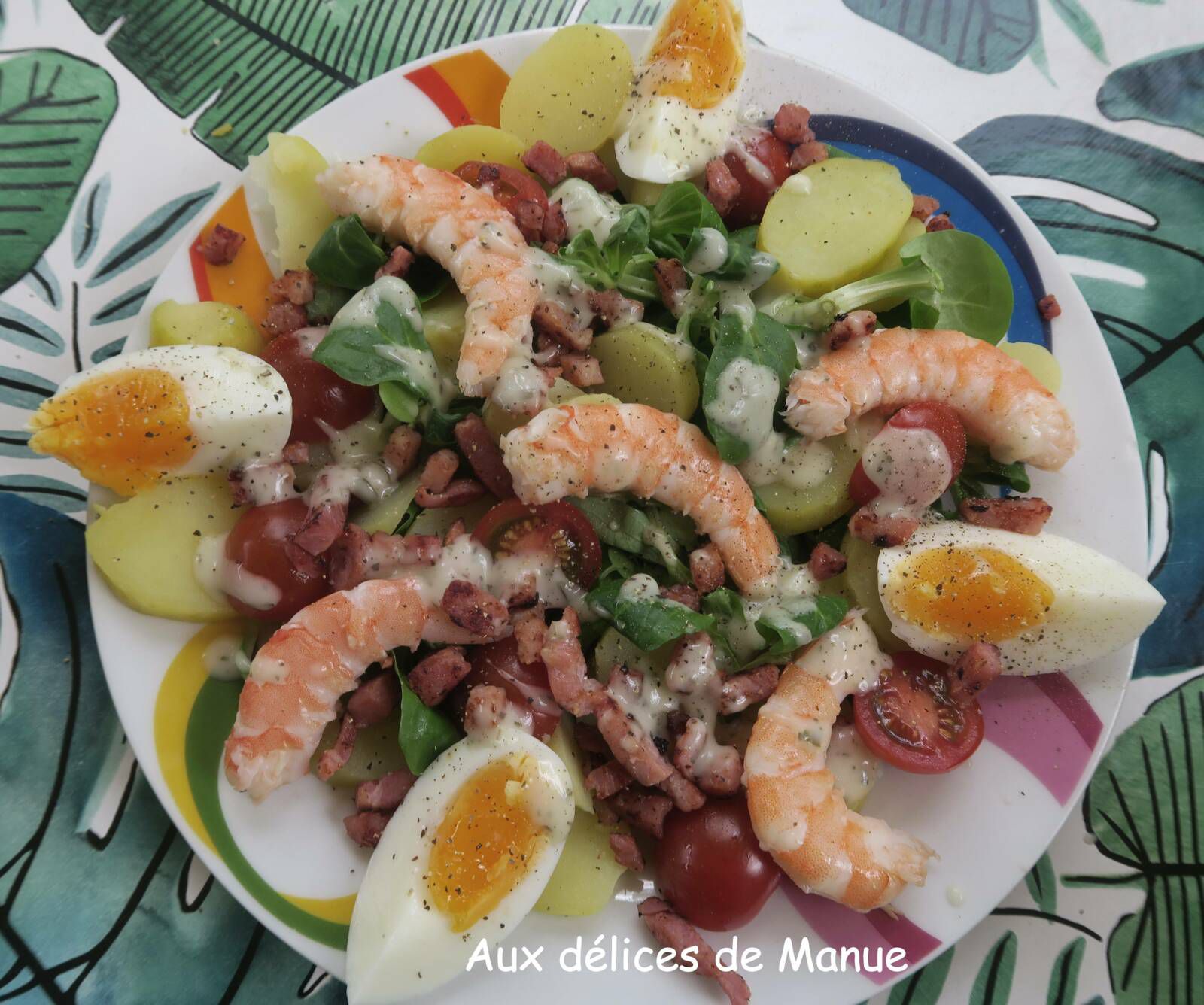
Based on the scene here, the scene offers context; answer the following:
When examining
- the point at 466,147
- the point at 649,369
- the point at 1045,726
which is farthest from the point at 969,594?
the point at 466,147

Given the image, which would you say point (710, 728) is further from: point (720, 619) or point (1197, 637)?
point (1197, 637)

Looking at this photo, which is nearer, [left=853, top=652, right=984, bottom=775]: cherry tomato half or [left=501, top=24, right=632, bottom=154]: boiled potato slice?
[left=853, top=652, right=984, bottom=775]: cherry tomato half

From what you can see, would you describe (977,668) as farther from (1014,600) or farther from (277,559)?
(277,559)

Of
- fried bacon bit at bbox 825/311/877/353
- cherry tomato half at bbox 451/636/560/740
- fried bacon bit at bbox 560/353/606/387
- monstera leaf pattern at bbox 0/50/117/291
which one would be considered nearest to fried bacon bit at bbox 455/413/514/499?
fried bacon bit at bbox 560/353/606/387

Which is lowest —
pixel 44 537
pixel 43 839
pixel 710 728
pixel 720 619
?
pixel 43 839

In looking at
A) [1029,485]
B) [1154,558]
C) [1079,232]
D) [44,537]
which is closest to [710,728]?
[1029,485]

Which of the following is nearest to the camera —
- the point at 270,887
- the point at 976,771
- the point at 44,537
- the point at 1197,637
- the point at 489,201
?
the point at 270,887

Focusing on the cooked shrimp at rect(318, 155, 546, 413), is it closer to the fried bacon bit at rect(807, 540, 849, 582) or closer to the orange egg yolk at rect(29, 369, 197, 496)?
the orange egg yolk at rect(29, 369, 197, 496)
